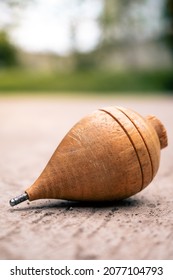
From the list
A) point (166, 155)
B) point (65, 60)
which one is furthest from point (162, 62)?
point (166, 155)

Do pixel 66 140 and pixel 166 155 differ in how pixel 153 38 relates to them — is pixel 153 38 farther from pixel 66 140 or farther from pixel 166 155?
pixel 66 140

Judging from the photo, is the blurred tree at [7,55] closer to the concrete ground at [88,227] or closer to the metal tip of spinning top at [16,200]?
the concrete ground at [88,227]

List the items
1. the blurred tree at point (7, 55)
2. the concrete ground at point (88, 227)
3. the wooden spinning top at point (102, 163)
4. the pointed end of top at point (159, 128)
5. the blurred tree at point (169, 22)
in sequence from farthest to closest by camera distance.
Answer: the blurred tree at point (7, 55) < the blurred tree at point (169, 22) < the pointed end of top at point (159, 128) < the wooden spinning top at point (102, 163) < the concrete ground at point (88, 227)

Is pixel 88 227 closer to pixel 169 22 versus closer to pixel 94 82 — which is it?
pixel 94 82

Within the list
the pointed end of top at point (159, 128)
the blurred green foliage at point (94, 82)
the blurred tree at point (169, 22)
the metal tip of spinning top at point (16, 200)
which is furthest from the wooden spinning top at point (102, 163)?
the blurred tree at point (169, 22)

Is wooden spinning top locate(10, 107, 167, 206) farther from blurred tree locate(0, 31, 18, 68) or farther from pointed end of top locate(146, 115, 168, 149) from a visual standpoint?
blurred tree locate(0, 31, 18, 68)

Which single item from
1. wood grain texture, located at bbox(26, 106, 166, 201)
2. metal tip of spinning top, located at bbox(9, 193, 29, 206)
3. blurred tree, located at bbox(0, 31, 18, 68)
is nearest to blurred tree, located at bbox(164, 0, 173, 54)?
blurred tree, located at bbox(0, 31, 18, 68)
